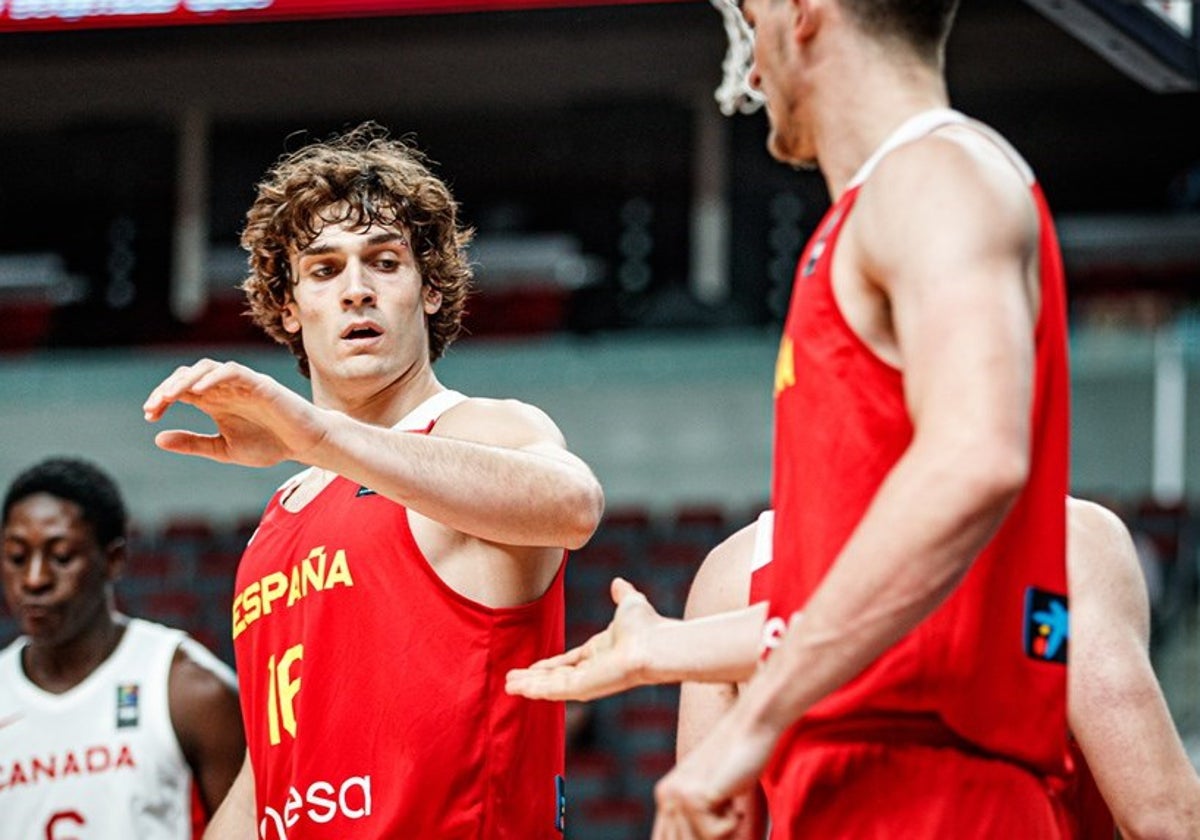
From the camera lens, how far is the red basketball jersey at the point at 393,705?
3379mm

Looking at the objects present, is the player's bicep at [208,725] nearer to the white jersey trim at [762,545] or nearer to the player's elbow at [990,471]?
the white jersey trim at [762,545]

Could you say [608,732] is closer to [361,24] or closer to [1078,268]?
[361,24]

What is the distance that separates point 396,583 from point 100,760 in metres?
1.67

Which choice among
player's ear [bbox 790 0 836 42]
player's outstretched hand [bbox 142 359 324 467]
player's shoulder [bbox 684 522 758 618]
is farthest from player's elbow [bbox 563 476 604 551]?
player's ear [bbox 790 0 836 42]

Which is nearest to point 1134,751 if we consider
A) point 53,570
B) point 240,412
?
point 240,412

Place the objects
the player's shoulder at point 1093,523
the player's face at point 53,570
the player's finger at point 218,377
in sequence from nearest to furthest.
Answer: the player's finger at point 218,377 < the player's shoulder at point 1093,523 < the player's face at point 53,570

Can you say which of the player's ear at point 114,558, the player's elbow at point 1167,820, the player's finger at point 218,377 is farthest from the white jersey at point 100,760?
the player's elbow at point 1167,820

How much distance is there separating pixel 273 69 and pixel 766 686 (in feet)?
42.9

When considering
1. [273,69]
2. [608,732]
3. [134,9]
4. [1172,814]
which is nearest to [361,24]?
[273,69]

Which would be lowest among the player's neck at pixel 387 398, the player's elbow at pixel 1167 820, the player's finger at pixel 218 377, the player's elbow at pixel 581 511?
the player's elbow at pixel 1167 820

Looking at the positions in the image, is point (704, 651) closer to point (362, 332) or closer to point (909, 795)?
point (909, 795)

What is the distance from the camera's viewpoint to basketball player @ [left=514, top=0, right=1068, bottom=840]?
1.97 meters

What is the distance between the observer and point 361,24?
44.5ft

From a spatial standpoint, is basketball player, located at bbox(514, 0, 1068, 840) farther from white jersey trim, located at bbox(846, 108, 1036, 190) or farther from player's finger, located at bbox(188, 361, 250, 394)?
player's finger, located at bbox(188, 361, 250, 394)
